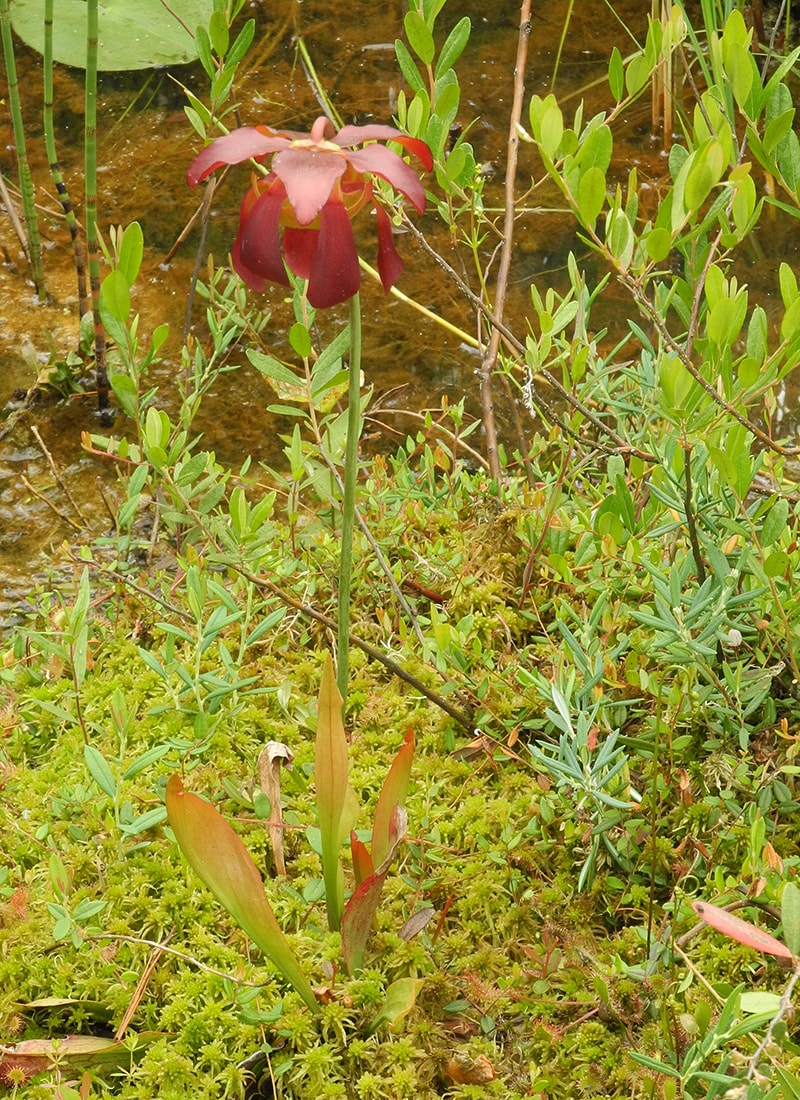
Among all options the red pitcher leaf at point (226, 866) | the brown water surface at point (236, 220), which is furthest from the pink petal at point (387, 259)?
the brown water surface at point (236, 220)

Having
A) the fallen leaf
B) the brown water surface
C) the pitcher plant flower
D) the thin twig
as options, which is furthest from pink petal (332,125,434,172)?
the brown water surface

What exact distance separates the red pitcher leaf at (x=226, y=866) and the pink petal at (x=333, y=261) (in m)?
0.48

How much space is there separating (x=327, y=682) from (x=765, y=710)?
2.24 ft

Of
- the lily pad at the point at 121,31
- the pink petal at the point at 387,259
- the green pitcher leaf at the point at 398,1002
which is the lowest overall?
the green pitcher leaf at the point at 398,1002

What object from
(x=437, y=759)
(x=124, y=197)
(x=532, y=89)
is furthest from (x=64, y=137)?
(x=437, y=759)

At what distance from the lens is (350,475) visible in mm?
1152

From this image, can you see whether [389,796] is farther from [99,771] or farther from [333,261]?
[333,261]

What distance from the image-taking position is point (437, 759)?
5.37 ft

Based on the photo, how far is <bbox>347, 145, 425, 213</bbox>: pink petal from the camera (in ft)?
3.07

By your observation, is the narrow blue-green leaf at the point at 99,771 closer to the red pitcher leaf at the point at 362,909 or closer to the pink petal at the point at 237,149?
the red pitcher leaf at the point at 362,909

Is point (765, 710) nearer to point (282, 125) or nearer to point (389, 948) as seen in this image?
point (389, 948)

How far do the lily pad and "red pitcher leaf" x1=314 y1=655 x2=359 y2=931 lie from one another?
3061 mm

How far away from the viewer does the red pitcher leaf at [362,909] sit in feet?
3.89

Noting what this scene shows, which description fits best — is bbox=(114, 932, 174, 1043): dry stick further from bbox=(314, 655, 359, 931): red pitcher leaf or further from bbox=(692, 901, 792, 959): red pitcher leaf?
bbox=(692, 901, 792, 959): red pitcher leaf
